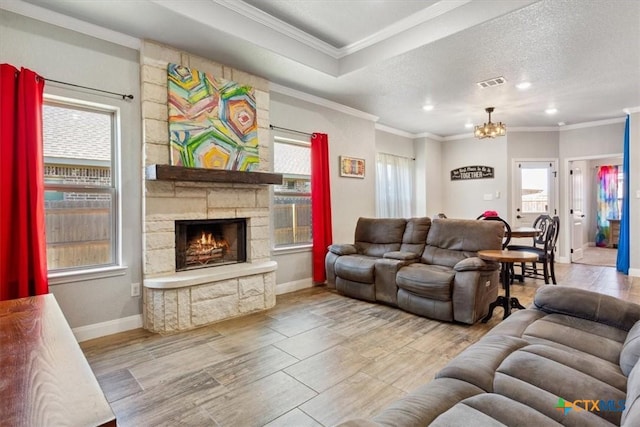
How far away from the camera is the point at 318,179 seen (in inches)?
189

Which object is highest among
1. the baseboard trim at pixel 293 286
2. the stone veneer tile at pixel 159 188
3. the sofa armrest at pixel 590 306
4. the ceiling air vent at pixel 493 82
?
the ceiling air vent at pixel 493 82

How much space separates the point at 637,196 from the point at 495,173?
2267mm

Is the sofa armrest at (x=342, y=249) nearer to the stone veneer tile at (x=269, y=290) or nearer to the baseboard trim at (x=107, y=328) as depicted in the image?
the stone veneer tile at (x=269, y=290)

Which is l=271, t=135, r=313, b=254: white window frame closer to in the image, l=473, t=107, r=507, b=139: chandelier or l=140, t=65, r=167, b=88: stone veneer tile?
l=140, t=65, r=167, b=88: stone veneer tile

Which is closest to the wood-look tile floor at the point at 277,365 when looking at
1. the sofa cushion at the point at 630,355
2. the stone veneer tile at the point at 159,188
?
the sofa cushion at the point at 630,355

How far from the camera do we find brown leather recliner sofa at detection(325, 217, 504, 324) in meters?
3.28

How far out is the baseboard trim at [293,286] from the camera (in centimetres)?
451

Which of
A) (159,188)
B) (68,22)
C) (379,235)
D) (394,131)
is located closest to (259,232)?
(159,188)

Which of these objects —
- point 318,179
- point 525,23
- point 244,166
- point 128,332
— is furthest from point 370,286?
point 525,23

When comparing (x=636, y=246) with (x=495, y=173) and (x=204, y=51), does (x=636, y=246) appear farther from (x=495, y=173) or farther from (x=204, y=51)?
(x=204, y=51)

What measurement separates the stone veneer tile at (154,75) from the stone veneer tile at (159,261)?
1.67 meters

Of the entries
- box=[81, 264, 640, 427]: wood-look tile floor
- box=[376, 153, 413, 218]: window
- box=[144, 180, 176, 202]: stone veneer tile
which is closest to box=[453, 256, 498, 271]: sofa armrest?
box=[81, 264, 640, 427]: wood-look tile floor

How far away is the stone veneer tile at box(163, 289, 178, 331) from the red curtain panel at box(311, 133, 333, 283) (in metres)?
2.17

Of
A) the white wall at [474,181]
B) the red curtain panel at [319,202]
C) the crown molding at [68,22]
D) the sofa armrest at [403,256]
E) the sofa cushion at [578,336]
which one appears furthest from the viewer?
the white wall at [474,181]
